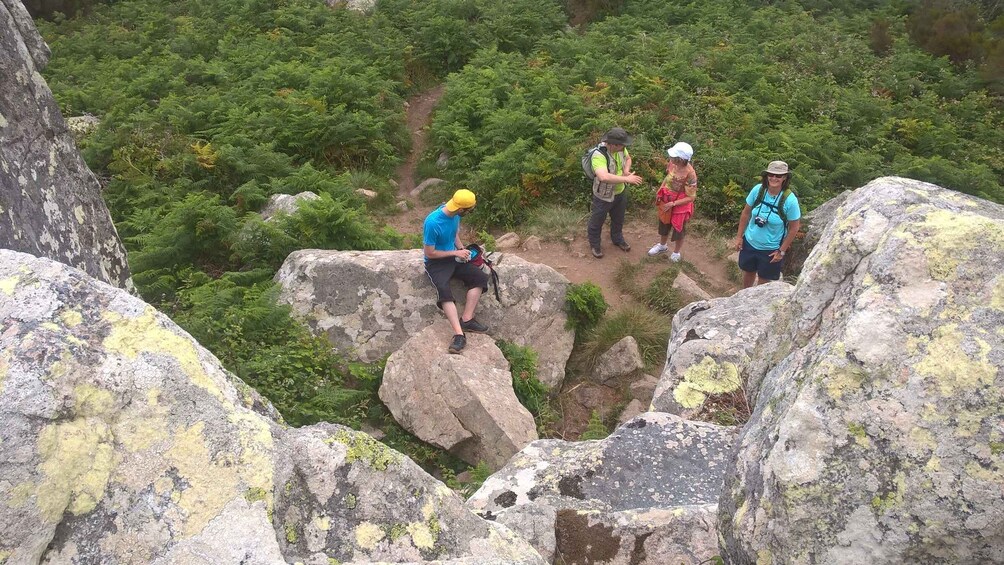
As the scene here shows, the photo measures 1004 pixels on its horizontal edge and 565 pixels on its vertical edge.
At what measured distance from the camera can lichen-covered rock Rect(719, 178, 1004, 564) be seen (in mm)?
2674

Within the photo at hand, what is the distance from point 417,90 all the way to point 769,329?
14929 mm

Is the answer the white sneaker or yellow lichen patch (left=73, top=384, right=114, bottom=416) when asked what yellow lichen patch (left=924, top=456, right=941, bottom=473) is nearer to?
yellow lichen patch (left=73, top=384, right=114, bottom=416)

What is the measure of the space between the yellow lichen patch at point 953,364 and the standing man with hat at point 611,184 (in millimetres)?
7093

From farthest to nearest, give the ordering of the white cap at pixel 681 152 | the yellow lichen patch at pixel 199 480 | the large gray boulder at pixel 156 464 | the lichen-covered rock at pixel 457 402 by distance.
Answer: the white cap at pixel 681 152
the lichen-covered rock at pixel 457 402
the yellow lichen patch at pixel 199 480
the large gray boulder at pixel 156 464

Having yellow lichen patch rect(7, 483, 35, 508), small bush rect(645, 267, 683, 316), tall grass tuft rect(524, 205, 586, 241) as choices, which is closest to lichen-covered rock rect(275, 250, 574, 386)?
small bush rect(645, 267, 683, 316)

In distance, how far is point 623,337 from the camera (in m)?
9.16

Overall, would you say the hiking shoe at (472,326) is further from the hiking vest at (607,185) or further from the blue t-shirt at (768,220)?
the blue t-shirt at (768,220)

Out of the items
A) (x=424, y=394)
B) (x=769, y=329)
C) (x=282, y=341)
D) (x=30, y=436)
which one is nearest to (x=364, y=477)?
(x=30, y=436)

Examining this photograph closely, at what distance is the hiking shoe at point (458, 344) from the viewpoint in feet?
26.7

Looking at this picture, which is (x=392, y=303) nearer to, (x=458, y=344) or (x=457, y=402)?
(x=458, y=344)

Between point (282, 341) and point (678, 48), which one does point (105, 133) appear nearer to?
point (282, 341)

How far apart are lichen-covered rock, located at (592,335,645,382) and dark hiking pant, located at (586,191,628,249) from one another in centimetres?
242

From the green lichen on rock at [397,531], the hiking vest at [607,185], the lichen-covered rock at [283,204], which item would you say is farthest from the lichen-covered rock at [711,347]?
the lichen-covered rock at [283,204]

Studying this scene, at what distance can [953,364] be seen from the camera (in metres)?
2.75
